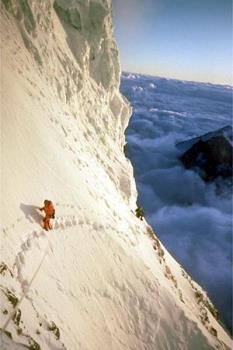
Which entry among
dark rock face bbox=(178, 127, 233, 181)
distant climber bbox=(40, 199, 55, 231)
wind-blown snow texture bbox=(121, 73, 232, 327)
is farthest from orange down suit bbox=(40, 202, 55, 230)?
dark rock face bbox=(178, 127, 233, 181)

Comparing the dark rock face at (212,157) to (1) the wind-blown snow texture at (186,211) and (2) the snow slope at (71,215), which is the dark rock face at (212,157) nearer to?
(1) the wind-blown snow texture at (186,211)

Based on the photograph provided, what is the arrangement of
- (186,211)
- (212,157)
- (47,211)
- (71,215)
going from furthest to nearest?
(186,211)
(212,157)
(71,215)
(47,211)


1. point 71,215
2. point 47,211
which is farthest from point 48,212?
point 71,215

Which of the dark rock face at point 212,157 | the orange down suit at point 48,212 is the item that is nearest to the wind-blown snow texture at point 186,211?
the dark rock face at point 212,157

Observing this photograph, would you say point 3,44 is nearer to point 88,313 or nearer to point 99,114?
point 99,114

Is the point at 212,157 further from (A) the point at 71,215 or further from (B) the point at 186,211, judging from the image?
(A) the point at 71,215

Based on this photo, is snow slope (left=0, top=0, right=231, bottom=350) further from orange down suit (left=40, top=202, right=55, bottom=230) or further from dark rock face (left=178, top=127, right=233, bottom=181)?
dark rock face (left=178, top=127, right=233, bottom=181)
